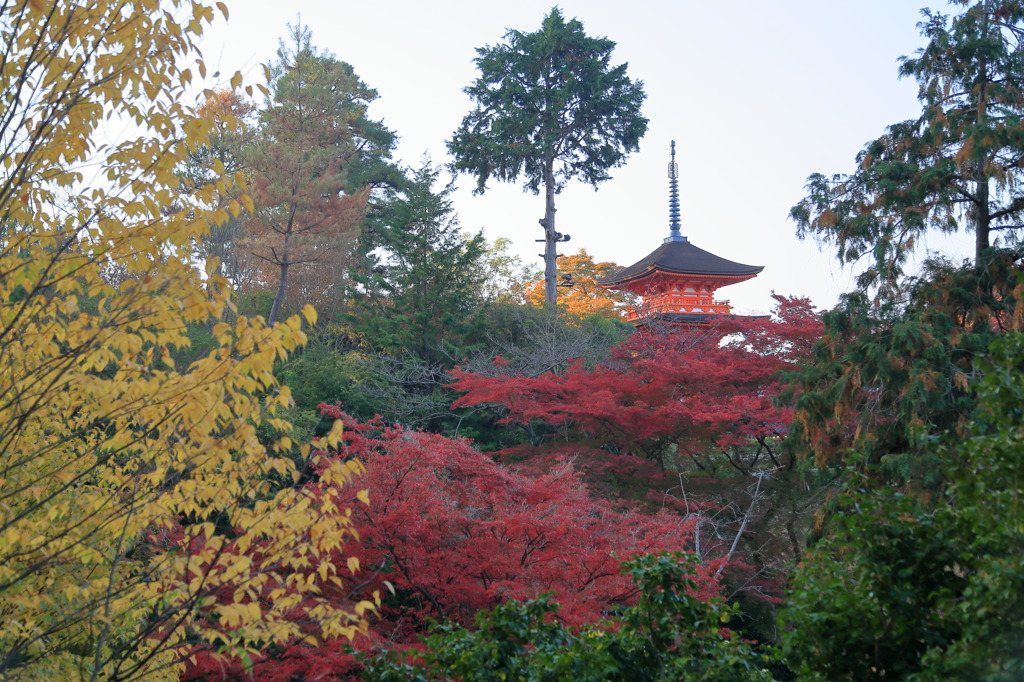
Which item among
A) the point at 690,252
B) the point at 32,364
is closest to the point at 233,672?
the point at 32,364

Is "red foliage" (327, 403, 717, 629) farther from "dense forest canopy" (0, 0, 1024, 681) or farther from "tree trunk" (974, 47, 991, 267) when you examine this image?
"tree trunk" (974, 47, 991, 267)

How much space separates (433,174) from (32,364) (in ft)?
45.0

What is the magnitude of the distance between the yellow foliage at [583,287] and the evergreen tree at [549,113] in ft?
18.8

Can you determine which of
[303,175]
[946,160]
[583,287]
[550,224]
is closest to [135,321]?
[946,160]

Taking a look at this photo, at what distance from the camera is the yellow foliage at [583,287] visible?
26.8 m

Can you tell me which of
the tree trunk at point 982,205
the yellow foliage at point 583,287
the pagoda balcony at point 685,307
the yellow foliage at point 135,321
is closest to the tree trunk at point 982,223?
the tree trunk at point 982,205

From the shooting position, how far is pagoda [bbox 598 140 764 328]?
20.5 meters

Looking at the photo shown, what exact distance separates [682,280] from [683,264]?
44cm

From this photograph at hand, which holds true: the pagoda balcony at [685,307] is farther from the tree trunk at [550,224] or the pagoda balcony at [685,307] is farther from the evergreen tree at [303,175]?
the evergreen tree at [303,175]

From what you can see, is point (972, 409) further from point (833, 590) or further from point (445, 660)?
point (445, 660)

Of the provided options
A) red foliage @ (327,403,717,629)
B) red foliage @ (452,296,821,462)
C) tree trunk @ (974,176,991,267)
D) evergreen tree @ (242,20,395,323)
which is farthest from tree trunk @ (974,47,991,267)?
evergreen tree @ (242,20,395,323)

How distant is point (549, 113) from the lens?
66.3 feet

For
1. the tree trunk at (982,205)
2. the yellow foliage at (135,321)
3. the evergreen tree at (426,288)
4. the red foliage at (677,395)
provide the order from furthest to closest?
1. the evergreen tree at (426,288)
2. the red foliage at (677,395)
3. the tree trunk at (982,205)
4. the yellow foliage at (135,321)

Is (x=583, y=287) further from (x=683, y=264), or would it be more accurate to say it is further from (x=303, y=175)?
(x=303, y=175)
